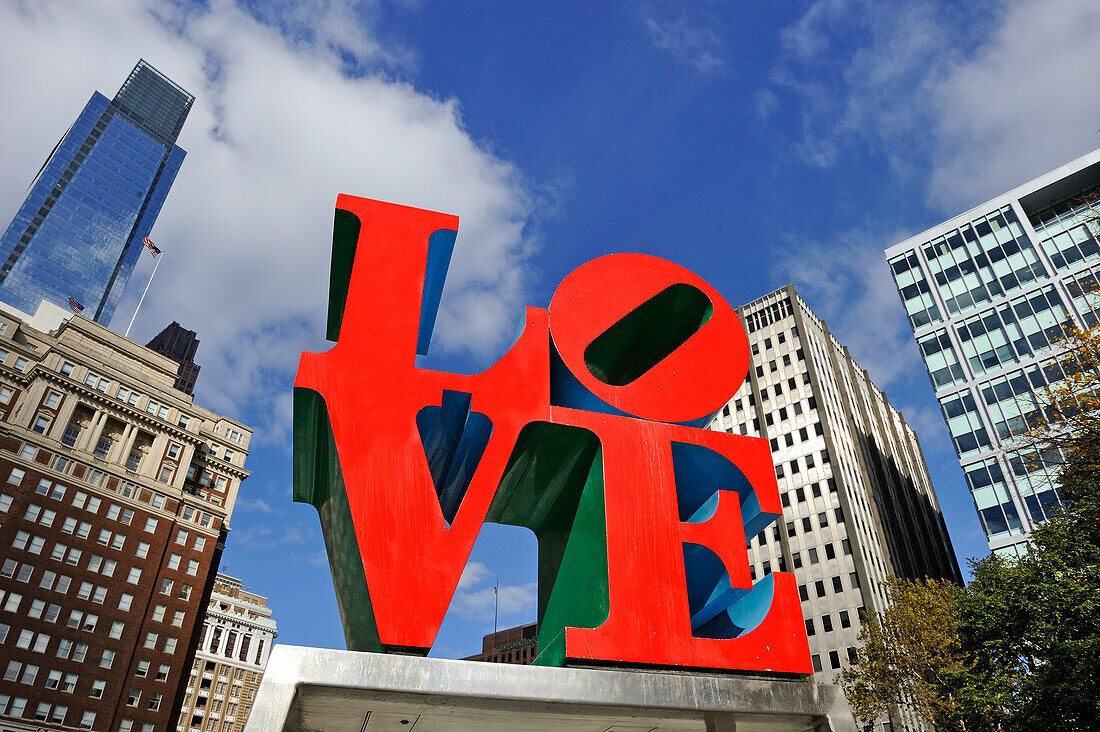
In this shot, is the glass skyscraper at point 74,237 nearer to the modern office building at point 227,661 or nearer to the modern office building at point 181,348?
the modern office building at point 181,348

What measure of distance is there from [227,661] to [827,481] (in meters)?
80.4

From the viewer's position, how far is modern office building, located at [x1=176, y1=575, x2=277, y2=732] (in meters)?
87.6

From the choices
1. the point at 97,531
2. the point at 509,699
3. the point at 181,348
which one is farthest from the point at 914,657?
the point at 181,348

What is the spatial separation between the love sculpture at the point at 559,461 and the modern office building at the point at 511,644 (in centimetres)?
12468

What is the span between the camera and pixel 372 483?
988 centimetres

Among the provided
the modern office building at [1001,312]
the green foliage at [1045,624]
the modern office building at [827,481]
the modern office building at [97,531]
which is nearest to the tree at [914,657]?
the green foliage at [1045,624]

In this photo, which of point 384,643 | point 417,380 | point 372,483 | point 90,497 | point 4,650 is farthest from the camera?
point 90,497

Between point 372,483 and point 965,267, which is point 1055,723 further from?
point 965,267

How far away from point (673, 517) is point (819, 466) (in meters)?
62.7

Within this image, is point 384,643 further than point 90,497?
No

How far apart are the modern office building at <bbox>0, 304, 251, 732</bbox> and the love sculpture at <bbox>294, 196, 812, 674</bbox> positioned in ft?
196

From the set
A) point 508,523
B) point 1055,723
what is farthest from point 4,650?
point 1055,723

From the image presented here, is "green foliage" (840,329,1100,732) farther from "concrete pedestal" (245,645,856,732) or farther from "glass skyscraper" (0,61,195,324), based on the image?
"glass skyscraper" (0,61,195,324)

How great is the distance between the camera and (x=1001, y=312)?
179 feet
